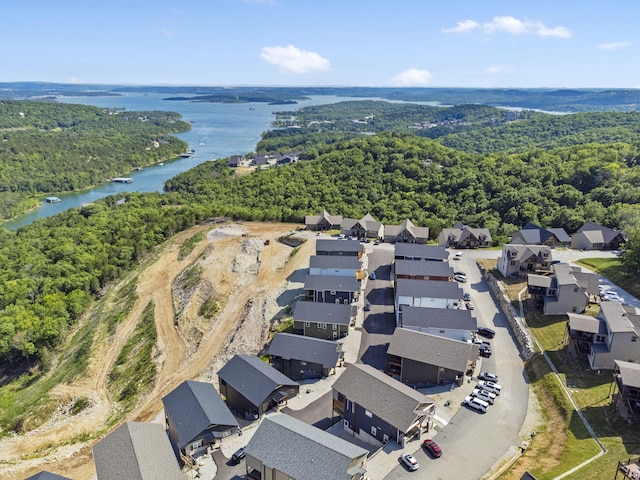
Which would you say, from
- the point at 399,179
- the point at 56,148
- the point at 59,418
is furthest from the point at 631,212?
the point at 56,148

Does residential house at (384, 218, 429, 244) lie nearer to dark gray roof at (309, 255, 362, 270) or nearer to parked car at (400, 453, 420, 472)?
dark gray roof at (309, 255, 362, 270)

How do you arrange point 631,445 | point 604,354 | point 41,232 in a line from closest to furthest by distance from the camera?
point 631,445
point 604,354
point 41,232

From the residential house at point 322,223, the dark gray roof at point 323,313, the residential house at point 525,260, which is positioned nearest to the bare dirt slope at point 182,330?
the residential house at point 322,223

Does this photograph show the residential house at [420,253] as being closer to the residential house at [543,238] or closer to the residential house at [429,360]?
the residential house at [543,238]

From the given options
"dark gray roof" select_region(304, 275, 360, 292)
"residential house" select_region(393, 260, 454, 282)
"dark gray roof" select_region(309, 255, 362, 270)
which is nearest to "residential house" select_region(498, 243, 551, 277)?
"residential house" select_region(393, 260, 454, 282)

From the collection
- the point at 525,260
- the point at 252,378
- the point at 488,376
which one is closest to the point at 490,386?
the point at 488,376

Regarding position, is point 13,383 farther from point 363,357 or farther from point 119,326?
point 363,357

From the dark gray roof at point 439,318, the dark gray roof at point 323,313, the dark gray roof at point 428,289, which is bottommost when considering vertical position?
the dark gray roof at point 323,313
